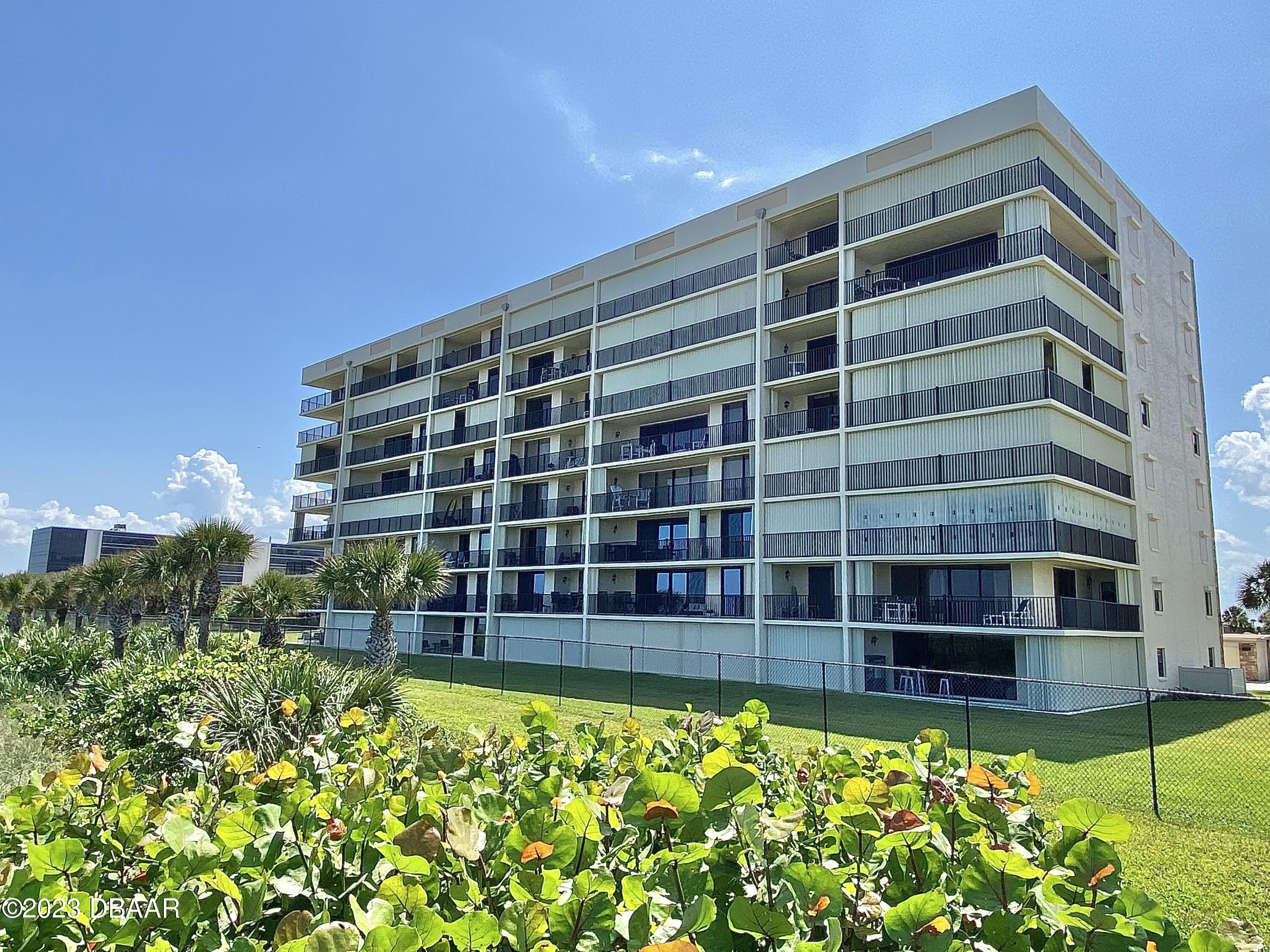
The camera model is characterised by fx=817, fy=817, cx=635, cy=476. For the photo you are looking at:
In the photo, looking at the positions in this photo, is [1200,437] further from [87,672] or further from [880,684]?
[87,672]

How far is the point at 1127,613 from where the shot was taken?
28156 mm

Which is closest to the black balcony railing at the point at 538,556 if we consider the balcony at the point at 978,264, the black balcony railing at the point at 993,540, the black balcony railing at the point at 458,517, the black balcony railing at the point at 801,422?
the black balcony railing at the point at 458,517

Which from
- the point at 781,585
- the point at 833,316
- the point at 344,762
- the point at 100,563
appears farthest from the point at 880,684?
the point at 100,563

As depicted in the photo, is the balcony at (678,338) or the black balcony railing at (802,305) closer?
the black balcony railing at (802,305)

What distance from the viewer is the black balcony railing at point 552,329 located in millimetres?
41094

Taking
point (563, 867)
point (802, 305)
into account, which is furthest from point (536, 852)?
point (802, 305)

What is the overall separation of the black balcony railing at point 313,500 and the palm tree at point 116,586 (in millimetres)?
16887

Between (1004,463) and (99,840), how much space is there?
27.2 meters

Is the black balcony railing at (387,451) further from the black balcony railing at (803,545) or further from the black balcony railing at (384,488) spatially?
the black balcony railing at (803,545)

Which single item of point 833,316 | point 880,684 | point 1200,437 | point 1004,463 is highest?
point 833,316

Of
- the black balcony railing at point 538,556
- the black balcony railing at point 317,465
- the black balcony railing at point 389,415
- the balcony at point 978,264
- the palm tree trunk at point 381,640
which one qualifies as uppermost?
the balcony at point 978,264

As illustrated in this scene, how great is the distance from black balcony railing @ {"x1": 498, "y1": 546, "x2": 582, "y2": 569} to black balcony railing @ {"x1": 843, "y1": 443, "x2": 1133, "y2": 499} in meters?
15.3

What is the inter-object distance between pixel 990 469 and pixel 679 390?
1392cm

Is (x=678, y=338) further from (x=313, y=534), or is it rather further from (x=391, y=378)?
(x=313, y=534)
